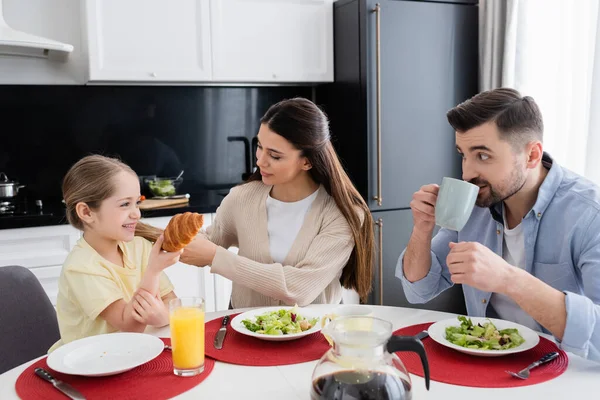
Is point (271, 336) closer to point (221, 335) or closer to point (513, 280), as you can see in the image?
point (221, 335)

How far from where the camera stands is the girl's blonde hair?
1686mm

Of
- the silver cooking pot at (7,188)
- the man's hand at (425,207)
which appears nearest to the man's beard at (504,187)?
the man's hand at (425,207)

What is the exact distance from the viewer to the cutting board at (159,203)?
301cm

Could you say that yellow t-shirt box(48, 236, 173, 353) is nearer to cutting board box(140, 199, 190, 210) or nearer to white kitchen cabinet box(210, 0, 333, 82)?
cutting board box(140, 199, 190, 210)

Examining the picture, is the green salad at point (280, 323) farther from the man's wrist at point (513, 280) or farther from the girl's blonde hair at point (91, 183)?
the girl's blonde hair at point (91, 183)

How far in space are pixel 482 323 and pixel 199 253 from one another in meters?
0.80

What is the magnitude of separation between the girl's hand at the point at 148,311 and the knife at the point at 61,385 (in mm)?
297

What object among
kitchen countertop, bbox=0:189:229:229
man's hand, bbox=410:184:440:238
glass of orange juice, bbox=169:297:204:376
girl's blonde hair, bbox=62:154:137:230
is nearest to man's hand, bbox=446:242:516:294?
man's hand, bbox=410:184:440:238

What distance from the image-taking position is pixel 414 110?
3336 millimetres

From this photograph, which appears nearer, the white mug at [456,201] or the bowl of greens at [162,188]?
the white mug at [456,201]

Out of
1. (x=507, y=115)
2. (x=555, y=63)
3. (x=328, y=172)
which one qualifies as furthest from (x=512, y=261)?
(x=555, y=63)

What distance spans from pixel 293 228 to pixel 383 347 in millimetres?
1081

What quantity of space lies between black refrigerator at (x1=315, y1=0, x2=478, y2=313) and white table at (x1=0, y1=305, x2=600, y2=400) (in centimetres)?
212

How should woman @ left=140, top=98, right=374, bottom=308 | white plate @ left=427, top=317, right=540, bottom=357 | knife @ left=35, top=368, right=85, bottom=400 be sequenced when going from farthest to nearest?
woman @ left=140, top=98, right=374, bottom=308 → white plate @ left=427, top=317, right=540, bottom=357 → knife @ left=35, top=368, right=85, bottom=400
